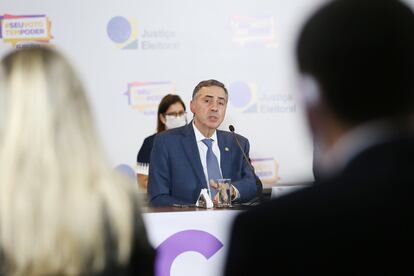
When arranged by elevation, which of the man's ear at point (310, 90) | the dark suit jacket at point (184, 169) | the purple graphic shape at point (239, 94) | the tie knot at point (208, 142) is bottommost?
the dark suit jacket at point (184, 169)

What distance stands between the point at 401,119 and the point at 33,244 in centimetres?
74

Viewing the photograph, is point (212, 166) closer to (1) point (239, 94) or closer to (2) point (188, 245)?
(2) point (188, 245)

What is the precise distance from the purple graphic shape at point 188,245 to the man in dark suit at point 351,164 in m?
2.37

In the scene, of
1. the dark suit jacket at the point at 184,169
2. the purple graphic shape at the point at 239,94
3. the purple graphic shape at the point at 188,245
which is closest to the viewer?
the purple graphic shape at the point at 188,245

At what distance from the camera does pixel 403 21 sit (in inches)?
42.8

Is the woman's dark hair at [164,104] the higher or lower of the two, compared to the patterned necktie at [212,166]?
higher

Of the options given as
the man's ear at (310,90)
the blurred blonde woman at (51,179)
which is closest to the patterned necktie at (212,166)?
the blurred blonde woman at (51,179)

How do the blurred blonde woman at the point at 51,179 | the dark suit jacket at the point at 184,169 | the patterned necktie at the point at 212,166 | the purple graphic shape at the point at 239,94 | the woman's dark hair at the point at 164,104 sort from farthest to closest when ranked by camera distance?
the purple graphic shape at the point at 239,94 → the woman's dark hair at the point at 164,104 → the patterned necktie at the point at 212,166 → the dark suit jacket at the point at 184,169 → the blurred blonde woman at the point at 51,179

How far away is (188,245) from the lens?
11.4 feet

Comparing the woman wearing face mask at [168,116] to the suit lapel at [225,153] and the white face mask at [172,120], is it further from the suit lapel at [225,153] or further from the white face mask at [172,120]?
the suit lapel at [225,153]

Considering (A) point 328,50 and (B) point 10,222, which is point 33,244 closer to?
(B) point 10,222

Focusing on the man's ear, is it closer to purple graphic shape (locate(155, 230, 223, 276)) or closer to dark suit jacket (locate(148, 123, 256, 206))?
purple graphic shape (locate(155, 230, 223, 276))

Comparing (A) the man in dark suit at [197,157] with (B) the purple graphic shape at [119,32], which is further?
(B) the purple graphic shape at [119,32]

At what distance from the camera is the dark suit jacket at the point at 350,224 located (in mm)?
1038
